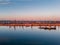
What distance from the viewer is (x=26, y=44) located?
14836 mm

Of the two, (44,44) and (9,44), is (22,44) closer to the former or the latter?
(9,44)

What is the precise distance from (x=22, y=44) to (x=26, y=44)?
19.1 inches

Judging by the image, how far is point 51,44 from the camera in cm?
1512

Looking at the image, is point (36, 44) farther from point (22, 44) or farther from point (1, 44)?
point (1, 44)

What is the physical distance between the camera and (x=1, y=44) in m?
14.6

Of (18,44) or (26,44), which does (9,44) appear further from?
(26,44)

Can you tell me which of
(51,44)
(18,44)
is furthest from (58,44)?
(18,44)

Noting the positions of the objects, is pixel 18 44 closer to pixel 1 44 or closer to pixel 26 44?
pixel 26 44

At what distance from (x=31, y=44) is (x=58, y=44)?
3539mm

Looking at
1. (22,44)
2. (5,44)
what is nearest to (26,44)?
(22,44)

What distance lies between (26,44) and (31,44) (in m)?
0.64

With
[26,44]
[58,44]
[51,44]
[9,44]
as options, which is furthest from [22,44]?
[58,44]

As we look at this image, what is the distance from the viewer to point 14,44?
14914mm

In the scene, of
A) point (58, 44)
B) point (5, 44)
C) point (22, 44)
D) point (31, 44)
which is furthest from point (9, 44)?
point (58, 44)
